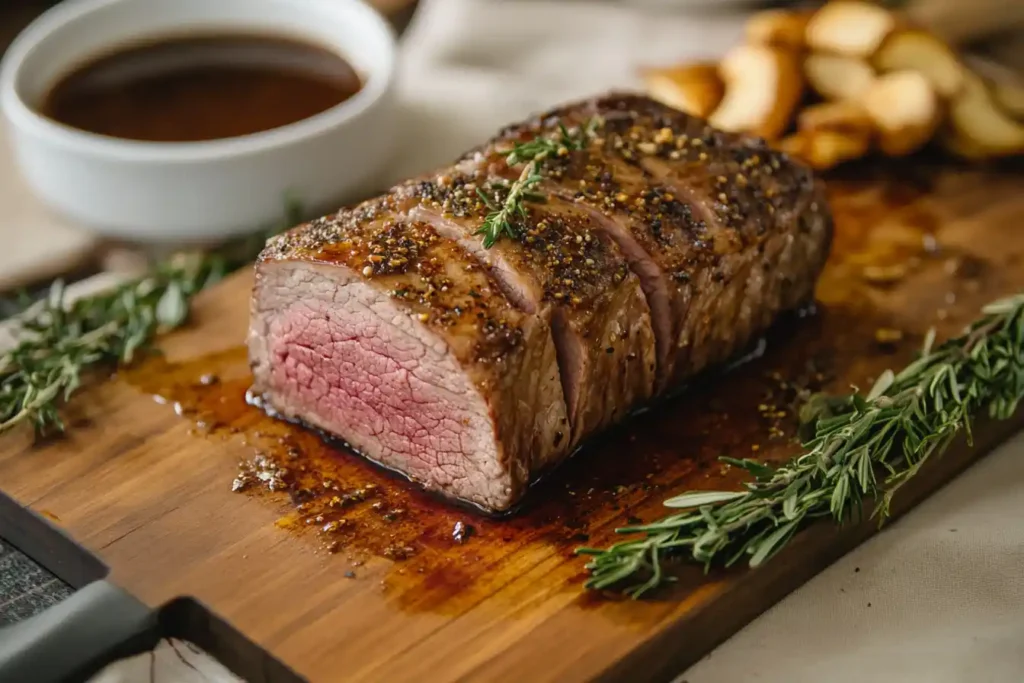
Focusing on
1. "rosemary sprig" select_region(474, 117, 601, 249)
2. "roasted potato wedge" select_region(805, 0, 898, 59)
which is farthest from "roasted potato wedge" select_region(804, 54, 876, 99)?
"rosemary sprig" select_region(474, 117, 601, 249)

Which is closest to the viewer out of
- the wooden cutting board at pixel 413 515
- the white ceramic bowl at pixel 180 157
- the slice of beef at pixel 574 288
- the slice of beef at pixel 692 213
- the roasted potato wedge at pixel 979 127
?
the wooden cutting board at pixel 413 515

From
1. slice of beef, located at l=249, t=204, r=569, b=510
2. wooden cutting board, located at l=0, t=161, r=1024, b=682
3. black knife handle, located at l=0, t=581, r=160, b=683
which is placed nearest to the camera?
black knife handle, located at l=0, t=581, r=160, b=683

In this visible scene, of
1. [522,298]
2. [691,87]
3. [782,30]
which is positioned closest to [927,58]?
[782,30]

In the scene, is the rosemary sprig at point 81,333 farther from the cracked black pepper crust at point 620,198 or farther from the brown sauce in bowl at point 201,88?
the cracked black pepper crust at point 620,198

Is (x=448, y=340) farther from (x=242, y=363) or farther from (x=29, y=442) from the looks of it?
(x=29, y=442)

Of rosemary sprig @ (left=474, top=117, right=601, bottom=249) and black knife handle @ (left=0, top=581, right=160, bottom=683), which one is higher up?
rosemary sprig @ (left=474, top=117, right=601, bottom=249)

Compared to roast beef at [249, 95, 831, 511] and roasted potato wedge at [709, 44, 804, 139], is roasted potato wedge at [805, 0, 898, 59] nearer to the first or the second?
roasted potato wedge at [709, 44, 804, 139]

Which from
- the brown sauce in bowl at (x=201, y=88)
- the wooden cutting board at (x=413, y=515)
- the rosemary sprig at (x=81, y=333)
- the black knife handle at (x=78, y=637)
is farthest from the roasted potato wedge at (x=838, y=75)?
the black knife handle at (x=78, y=637)
